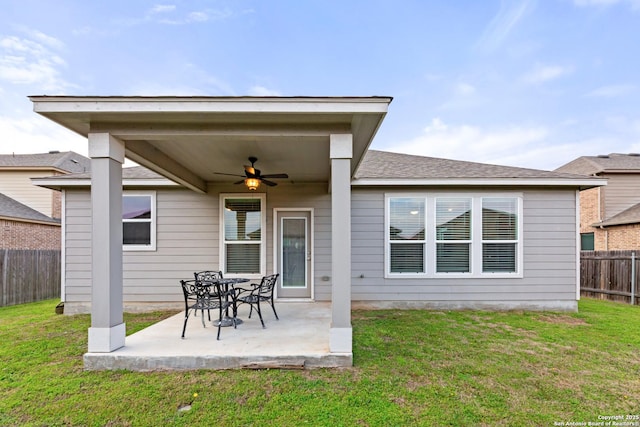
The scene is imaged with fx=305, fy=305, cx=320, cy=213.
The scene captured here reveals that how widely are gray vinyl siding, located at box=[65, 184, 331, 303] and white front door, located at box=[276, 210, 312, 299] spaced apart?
0.18 m

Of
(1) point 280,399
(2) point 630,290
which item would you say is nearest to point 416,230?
(1) point 280,399

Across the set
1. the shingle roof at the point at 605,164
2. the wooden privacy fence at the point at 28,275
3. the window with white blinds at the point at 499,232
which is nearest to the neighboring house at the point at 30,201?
the wooden privacy fence at the point at 28,275

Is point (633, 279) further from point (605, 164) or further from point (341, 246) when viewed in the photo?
point (341, 246)

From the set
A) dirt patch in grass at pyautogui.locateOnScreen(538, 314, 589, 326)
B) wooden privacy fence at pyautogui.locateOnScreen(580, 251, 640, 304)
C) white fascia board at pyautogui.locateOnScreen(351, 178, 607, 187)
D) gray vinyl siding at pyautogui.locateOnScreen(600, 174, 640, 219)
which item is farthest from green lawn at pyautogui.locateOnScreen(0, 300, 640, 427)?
gray vinyl siding at pyautogui.locateOnScreen(600, 174, 640, 219)

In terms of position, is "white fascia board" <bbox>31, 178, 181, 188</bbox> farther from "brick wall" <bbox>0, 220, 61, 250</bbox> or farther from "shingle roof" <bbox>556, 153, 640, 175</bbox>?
"shingle roof" <bbox>556, 153, 640, 175</bbox>

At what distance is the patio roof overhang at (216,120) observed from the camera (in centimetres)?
316

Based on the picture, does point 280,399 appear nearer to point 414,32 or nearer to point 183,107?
point 183,107

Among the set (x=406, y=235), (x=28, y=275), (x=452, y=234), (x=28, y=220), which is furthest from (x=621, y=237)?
(x=28, y=220)

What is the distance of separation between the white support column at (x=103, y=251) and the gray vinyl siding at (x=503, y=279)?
159 inches

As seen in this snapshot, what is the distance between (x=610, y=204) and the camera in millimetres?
11656

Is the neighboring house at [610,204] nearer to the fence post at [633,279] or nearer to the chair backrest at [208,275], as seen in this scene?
the fence post at [633,279]

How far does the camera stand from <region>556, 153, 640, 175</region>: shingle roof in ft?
38.7

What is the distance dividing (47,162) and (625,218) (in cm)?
2225

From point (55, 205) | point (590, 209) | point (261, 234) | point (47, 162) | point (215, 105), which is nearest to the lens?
point (215, 105)
